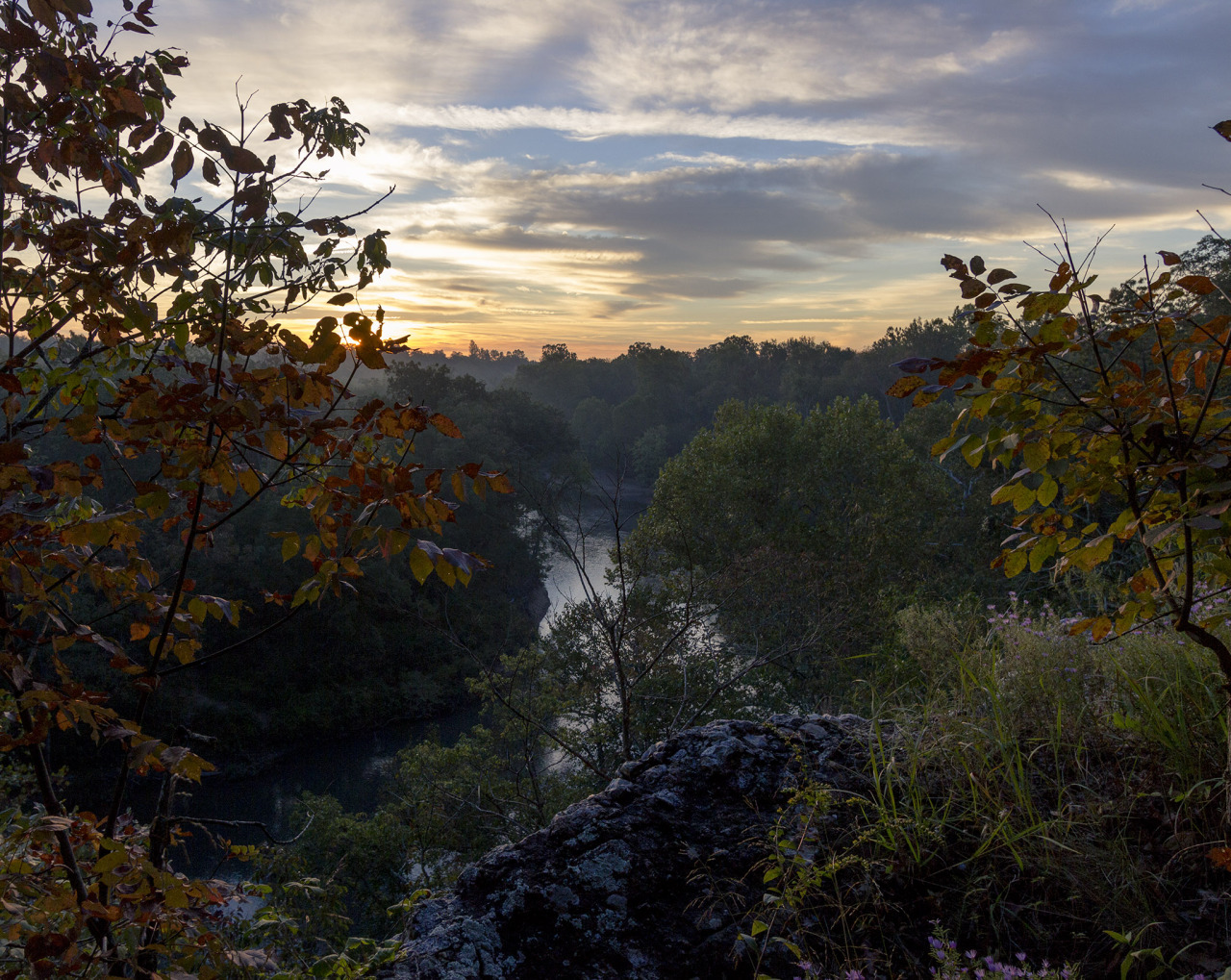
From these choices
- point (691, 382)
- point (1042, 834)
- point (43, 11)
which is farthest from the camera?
point (691, 382)

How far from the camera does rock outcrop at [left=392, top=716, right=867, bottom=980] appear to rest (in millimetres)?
2076

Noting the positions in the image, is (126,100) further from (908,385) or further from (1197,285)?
(1197,285)

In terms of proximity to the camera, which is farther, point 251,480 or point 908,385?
point 251,480

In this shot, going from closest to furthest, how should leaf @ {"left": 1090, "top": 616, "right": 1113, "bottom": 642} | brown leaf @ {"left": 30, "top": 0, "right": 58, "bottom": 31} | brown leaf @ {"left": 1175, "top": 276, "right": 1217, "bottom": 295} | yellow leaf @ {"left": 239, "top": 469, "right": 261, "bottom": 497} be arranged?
brown leaf @ {"left": 30, "top": 0, "right": 58, "bottom": 31}
brown leaf @ {"left": 1175, "top": 276, "right": 1217, "bottom": 295}
yellow leaf @ {"left": 239, "top": 469, "right": 261, "bottom": 497}
leaf @ {"left": 1090, "top": 616, "right": 1113, "bottom": 642}

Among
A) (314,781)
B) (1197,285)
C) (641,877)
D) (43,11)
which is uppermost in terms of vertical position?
(43,11)

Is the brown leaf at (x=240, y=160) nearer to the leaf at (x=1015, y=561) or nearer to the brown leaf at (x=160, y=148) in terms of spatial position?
the brown leaf at (x=160, y=148)

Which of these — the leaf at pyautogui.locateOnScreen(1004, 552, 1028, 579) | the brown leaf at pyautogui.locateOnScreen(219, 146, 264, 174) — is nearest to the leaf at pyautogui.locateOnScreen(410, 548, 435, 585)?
the brown leaf at pyautogui.locateOnScreen(219, 146, 264, 174)

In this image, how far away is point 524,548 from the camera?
29703mm

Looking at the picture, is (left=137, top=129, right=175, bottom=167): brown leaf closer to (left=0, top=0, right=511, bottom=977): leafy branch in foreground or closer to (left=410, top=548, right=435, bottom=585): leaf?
(left=0, top=0, right=511, bottom=977): leafy branch in foreground

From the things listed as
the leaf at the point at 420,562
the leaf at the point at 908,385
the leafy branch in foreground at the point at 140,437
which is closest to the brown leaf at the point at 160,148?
the leafy branch in foreground at the point at 140,437

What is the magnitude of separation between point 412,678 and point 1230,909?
22.3 metres

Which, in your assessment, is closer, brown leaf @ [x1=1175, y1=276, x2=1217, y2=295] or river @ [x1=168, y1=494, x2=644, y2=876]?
brown leaf @ [x1=1175, y1=276, x2=1217, y2=295]

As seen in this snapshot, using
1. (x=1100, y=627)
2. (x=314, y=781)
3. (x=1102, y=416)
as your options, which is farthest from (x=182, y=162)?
(x=314, y=781)

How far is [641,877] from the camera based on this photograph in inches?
92.4
